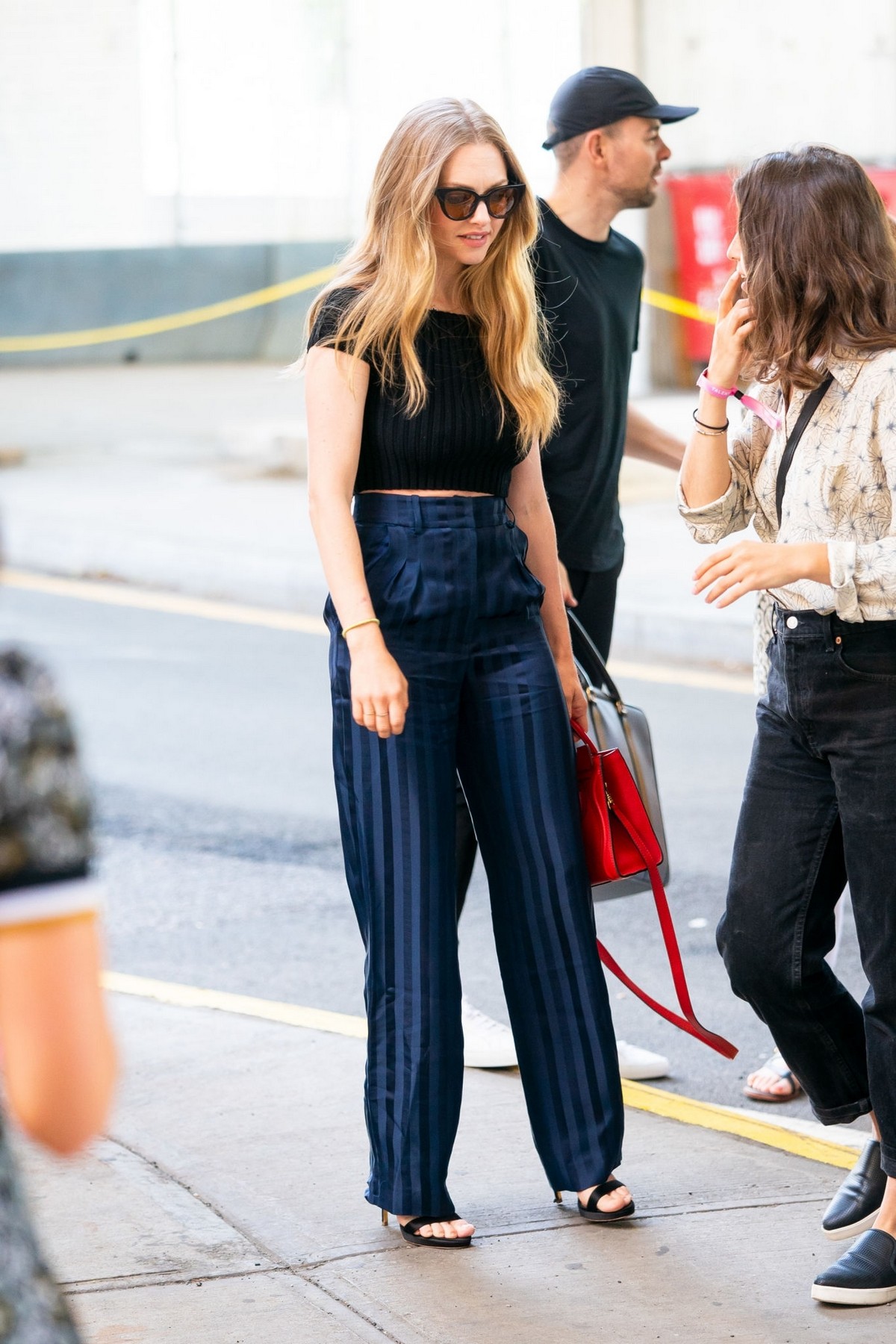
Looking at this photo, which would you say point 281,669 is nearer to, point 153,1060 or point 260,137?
point 153,1060

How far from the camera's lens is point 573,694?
11.7ft

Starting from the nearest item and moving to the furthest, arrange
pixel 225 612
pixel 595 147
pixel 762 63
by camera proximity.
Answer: pixel 595 147 → pixel 225 612 → pixel 762 63

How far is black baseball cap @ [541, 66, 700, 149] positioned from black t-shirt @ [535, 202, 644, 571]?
0.22 metres

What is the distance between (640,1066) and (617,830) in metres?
1.07

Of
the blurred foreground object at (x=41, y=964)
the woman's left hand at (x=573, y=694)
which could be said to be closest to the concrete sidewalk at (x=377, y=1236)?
the woman's left hand at (x=573, y=694)

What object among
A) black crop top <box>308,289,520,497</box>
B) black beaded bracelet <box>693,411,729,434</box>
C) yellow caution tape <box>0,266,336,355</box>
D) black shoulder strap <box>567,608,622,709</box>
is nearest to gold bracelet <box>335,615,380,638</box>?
black crop top <box>308,289,520,497</box>

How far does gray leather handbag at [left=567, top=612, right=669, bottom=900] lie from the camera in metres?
3.67

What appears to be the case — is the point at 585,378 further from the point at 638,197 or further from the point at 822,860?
the point at 822,860

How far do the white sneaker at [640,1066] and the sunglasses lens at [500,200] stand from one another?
1.97m

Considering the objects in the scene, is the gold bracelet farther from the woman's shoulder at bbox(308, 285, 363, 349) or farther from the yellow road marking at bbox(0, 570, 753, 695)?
the yellow road marking at bbox(0, 570, 753, 695)

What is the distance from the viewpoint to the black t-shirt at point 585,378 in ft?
13.9

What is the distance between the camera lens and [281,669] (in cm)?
877

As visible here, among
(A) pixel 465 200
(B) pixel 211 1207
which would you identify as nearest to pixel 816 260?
(A) pixel 465 200

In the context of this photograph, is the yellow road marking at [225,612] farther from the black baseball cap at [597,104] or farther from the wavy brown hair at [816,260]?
the wavy brown hair at [816,260]
